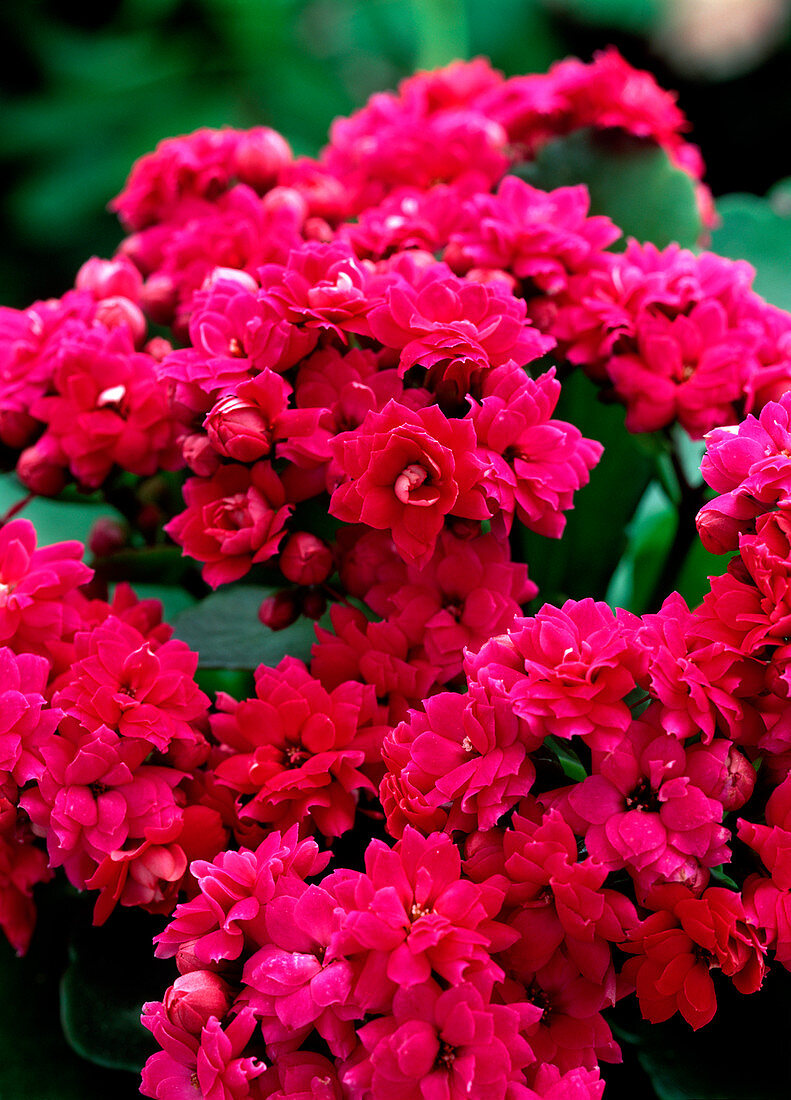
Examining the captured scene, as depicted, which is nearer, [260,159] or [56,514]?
[260,159]

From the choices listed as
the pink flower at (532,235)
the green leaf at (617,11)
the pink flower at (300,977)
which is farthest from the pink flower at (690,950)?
the green leaf at (617,11)

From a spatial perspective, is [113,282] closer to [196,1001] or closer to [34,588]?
[34,588]

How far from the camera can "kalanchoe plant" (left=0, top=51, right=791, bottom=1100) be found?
0.35 m

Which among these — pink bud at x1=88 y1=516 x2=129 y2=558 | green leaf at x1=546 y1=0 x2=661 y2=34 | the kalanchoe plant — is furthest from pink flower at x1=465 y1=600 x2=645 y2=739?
green leaf at x1=546 y1=0 x2=661 y2=34

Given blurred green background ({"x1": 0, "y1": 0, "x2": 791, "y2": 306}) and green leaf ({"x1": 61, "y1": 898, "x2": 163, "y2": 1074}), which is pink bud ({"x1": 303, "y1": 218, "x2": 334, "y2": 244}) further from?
blurred green background ({"x1": 0, "y1": 0, "x2": 791, "y2": 306})

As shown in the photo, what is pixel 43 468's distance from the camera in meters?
0.54

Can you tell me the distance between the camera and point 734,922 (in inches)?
13.8

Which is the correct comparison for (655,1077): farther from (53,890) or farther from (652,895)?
(53,890)

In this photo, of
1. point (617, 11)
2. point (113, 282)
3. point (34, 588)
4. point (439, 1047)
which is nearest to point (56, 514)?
point (113, 282)

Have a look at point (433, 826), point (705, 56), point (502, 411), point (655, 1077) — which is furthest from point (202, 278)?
point (705, 56)

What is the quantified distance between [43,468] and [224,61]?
1.21 m

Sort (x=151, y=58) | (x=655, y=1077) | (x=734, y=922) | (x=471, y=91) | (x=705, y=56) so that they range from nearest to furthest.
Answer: (x=734, y=922), (x=655, y=1077), (x=471, y=91), (x=151, y=58), (x=705, y=56)

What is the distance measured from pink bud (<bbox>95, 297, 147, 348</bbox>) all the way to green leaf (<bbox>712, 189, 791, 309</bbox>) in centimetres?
Result: 48

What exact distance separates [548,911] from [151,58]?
4.90ft
